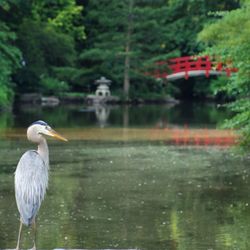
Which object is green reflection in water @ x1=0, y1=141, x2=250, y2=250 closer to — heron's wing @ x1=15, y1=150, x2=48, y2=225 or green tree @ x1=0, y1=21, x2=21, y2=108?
heron's wing @ x1=15, y1=150, x2=48, y2=225

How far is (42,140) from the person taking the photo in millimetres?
9375

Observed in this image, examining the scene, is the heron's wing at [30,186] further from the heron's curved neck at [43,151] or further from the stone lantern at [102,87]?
the stone lantern at [102,87]

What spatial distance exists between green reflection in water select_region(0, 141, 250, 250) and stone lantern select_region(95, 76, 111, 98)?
26.5m

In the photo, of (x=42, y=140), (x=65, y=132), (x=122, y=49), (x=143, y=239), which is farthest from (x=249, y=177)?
(x=122, y=49)

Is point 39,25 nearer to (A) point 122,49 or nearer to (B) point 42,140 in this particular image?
(A) point 122,49

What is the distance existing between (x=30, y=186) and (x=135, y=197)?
22.6 feet

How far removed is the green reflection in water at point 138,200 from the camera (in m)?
12.4

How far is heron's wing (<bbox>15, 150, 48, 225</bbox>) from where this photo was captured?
9.02m

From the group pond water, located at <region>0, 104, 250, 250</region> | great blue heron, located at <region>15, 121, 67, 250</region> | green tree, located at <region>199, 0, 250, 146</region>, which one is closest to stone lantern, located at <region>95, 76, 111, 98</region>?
pond water, located at <region>0, 104, 250, 250</region>

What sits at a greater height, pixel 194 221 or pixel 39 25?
pixel 39 25

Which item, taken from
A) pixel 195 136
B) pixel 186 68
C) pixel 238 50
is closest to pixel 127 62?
pixel 186 68

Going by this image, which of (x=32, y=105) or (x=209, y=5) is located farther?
(x=209, y=5)

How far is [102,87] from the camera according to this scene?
165 ft

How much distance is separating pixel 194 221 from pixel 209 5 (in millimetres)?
43046
